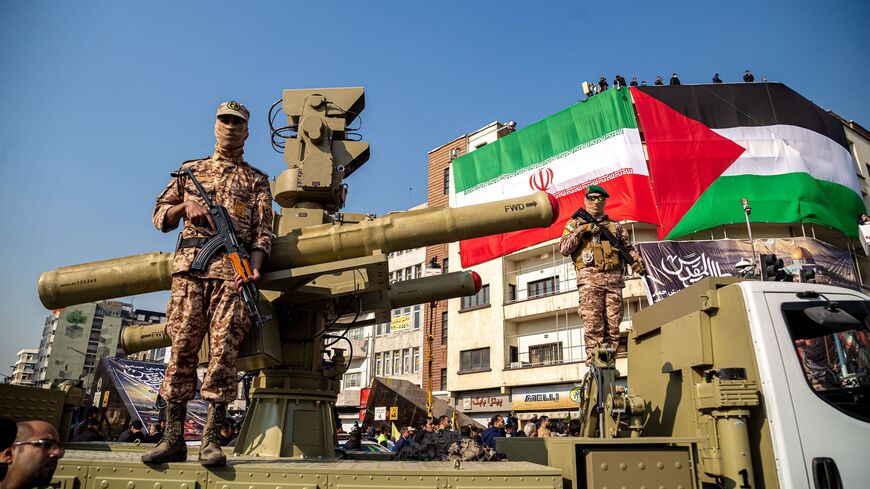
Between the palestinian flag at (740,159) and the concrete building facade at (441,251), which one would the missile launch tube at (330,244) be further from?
the concrete building facade at (441,251)

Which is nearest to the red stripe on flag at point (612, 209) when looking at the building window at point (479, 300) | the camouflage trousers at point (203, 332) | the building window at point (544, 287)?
the building window at point (544, 287)

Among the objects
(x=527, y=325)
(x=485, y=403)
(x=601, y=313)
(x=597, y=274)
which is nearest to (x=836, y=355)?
(x=601, y=313)

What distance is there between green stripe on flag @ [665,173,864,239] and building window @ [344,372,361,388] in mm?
27361

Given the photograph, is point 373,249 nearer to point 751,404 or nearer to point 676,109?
point 751,404

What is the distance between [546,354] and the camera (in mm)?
31500

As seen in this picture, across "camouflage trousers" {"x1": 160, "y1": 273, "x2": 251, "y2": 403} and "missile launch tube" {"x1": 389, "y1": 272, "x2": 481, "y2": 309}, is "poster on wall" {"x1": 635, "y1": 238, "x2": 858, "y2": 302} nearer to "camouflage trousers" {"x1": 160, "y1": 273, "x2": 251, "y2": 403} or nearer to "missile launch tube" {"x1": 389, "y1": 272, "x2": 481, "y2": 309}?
"missile launch tube" {"x1": 389, "y1": 272, "x2": 481, "y2": 309}

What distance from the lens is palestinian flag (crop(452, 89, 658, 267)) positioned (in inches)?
1051

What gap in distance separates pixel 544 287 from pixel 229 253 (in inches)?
1165

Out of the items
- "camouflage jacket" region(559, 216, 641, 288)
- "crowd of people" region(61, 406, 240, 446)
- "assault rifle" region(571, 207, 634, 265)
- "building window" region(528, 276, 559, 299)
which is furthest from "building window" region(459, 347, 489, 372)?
"assault rifle" region(571, 207, 634, 265)

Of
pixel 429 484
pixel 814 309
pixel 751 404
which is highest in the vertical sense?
pixel 814 309

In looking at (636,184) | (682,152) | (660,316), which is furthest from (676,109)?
(660,316)

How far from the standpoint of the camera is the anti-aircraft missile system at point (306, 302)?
3.14 meters

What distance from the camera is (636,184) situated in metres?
26.4

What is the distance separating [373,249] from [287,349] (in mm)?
1333
